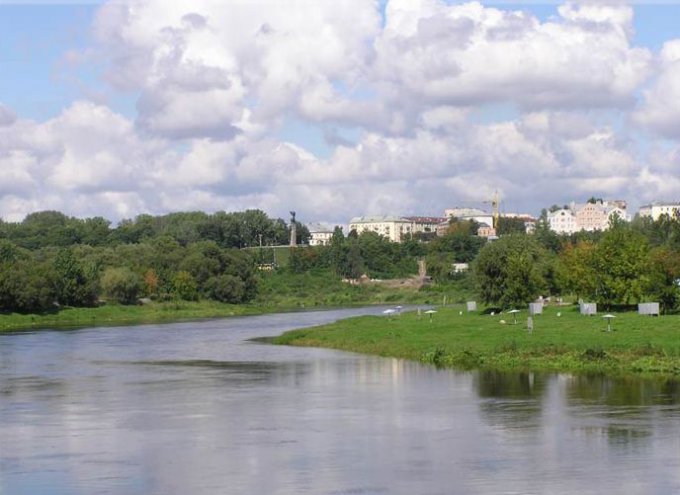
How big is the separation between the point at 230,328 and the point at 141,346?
2451 centimetres

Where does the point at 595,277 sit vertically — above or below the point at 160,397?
above

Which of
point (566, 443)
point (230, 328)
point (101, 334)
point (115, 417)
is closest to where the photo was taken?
point (566, 443)

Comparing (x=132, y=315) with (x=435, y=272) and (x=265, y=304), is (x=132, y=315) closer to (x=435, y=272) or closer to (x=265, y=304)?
(x=265, y=304)

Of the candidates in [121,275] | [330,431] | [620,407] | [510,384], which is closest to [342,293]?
[121,275]

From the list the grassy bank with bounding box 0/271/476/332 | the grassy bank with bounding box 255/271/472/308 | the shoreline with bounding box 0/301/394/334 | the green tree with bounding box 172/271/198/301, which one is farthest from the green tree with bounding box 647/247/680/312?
the green tree with bounding box 172/271/198/301

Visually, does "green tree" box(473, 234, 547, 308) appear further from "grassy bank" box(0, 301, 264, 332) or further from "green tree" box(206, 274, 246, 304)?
"green tree" box(206, 274, 246, 304)

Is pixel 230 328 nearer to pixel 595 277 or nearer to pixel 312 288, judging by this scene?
pixel 595 277

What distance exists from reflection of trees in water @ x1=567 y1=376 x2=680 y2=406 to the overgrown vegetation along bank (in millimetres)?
2836

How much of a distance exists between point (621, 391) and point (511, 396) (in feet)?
16.5

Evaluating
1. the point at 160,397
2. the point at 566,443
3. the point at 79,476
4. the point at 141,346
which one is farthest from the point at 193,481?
the point at 141,346

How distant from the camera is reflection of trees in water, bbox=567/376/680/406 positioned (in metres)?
46.8

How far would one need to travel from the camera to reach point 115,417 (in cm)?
4606

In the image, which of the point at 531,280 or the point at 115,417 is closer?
the point at 115,417

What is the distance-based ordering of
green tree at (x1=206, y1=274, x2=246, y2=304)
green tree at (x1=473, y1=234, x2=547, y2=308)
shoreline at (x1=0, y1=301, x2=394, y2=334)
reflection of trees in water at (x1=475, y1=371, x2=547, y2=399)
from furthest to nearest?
green tree at (x1=206, y1=274, x2=246, y2=304) < shoreline at (x1=0, y1=301, x2=394, y2=334) < green tree at (x1=473, y1=234, x2=547, y2=308) < reflection of trees in water at (x1=475, y1=371, x2=547, y2=399)
